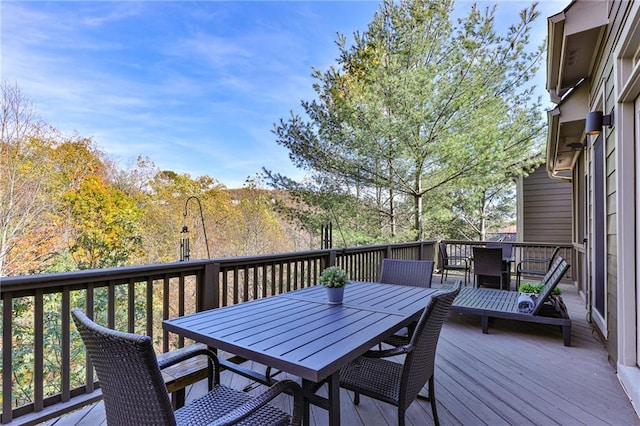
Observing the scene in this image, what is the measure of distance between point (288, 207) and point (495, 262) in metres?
6.05

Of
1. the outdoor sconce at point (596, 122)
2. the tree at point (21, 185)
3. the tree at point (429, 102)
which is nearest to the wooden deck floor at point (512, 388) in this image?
the outdoor sconce at point (596, 122)

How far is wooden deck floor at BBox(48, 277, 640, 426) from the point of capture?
2.07 m

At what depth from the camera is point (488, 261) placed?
5.50 metres

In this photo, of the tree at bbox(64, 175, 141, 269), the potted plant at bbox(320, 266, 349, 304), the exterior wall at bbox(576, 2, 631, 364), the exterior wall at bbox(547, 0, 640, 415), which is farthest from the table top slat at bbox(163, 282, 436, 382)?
the tree at bbox(64, 175, 141, 269)

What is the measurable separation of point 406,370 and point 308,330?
0.54m

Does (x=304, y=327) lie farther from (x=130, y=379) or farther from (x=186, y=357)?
(x=130, y=379)

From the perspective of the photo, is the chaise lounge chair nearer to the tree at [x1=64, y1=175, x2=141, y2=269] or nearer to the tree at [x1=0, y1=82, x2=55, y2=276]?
the tree at [x1=0, y1=82, x2=55, y2=276]

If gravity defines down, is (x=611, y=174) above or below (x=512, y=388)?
above

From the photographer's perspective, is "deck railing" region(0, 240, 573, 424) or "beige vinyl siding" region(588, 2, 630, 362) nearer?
"deck railing" region(0, 240, 573, 424)

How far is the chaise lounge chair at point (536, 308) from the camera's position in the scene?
3.44 metres

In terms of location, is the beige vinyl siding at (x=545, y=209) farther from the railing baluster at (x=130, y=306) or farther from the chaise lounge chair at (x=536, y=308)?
the railing baluster at (x=130, y=306)

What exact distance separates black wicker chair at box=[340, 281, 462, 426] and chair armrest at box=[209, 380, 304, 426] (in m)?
0.43

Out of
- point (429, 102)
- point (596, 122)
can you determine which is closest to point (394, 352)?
point (596, 122)

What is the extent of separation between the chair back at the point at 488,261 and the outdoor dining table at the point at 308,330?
11.7 ft
